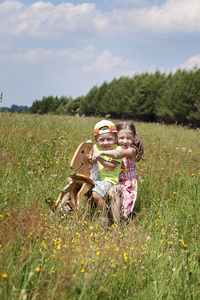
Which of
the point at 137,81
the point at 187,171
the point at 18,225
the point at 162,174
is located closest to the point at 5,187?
the point at 18,225

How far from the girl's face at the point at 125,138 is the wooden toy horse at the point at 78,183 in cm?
71

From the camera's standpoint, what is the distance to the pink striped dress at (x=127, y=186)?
3943 mm

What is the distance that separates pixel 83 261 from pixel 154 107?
123 ft

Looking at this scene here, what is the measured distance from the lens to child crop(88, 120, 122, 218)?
11.9ft

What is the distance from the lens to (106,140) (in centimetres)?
378

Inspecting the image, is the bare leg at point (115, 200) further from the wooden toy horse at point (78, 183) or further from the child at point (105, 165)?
the wooden toy horse at point (78, 183)

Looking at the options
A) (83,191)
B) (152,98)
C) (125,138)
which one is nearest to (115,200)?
(83,191)

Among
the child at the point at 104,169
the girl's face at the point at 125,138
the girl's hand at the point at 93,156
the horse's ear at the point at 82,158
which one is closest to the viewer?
the horse's ear at the point at 82,158

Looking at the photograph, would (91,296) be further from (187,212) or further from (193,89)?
(193,89)

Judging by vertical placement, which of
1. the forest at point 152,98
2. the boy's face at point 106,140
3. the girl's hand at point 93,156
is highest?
the forest at point 152,98

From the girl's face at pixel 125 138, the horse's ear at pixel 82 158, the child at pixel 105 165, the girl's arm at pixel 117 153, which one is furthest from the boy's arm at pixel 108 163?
the girl's face at pixel 125 138

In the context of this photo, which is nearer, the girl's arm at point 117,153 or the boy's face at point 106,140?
the girl's arm at point 117,153

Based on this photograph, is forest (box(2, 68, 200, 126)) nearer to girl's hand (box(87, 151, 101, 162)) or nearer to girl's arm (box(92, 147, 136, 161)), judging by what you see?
girl's arm (box(92, 147, 136, 161))

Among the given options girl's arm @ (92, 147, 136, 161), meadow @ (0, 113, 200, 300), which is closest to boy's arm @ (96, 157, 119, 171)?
girl's arm @ (92, 147, 136, 161)
